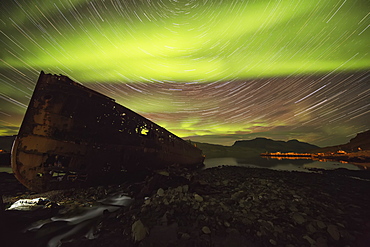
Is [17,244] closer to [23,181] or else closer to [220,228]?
[23,181]

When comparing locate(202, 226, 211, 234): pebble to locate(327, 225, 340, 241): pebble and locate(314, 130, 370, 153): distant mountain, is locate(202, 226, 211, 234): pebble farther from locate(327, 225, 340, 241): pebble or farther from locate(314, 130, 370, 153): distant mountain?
locate(314, 130, 370, 153): distant mountain

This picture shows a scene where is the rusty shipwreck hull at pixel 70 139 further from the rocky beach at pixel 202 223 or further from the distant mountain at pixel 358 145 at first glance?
the distant mountain at pixel 358 145

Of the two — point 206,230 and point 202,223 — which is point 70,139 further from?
point 206,230

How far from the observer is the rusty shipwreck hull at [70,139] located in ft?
19.8

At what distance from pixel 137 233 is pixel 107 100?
6939 mm

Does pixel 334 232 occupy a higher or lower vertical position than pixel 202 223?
higher

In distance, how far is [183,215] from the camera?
5.29m

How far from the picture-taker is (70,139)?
684 cm

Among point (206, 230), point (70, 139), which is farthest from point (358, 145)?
point (70, 139)

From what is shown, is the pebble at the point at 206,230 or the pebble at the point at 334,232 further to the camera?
the pebble at the point at 206,230

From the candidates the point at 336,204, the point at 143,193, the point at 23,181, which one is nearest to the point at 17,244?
the point at 23,181

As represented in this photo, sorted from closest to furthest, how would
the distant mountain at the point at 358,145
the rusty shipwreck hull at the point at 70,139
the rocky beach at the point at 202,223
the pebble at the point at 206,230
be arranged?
the rocky beach at the point at 202,223 < the pebble at the point at 206,230 < the rusty shipwreck hull at the point at 70,139 < the distant mountain at the point at 358,145

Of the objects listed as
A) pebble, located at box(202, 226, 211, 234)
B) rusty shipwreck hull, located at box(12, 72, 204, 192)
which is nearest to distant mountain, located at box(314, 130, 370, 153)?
pebble, located at box(202, 226, 211, 234)

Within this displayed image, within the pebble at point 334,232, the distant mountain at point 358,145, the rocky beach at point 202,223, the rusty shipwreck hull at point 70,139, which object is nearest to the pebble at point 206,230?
the rocky beach at point 202,223
